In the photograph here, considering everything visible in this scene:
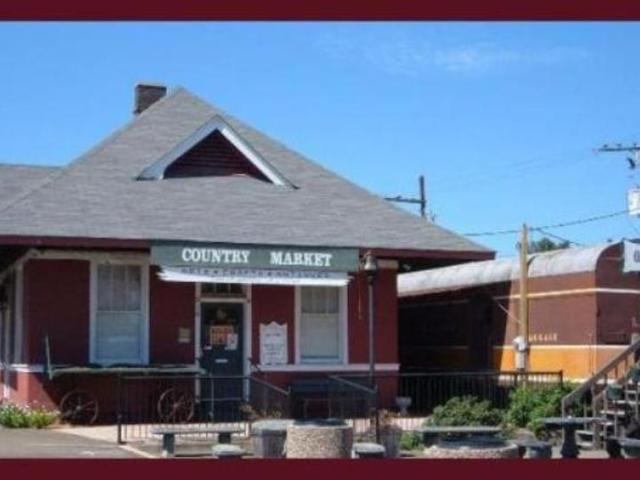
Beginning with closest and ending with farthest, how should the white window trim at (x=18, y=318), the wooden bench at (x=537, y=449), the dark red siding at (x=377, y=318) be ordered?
the wooden bench at (x=537, y=449) → the white window trim at (x=18, y=318) → the dark red siding at (x=377, y=318)

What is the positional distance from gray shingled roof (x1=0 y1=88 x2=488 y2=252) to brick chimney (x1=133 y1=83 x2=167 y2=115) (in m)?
2.28

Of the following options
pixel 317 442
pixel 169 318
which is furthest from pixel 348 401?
pixel 317 442

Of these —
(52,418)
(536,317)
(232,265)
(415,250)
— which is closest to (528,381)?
(536,317)

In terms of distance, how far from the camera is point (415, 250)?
21.7m

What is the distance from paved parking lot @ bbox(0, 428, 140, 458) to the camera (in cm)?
1475

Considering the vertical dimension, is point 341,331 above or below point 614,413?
Answer: above

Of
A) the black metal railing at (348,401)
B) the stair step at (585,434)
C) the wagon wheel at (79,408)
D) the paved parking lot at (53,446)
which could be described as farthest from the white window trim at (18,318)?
the stair step at (585,434)

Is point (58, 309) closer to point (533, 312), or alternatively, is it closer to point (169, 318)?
point (169, 318)

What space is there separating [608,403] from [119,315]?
29.1 ft

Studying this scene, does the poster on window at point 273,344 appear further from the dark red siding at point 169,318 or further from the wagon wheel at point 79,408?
the wagon wheel at point 79,408

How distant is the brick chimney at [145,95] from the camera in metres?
27.6

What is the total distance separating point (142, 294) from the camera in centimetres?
→ 2066

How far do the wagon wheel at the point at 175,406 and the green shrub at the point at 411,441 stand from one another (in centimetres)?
487

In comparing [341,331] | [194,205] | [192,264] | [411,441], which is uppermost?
[194,205]
